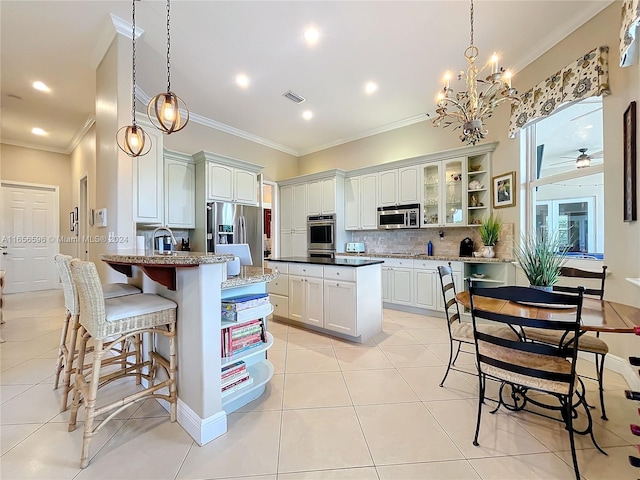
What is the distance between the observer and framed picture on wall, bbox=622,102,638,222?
6.64 ft

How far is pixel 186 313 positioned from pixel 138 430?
2.56 feet

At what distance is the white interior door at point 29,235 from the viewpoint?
533cm

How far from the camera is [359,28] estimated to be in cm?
263

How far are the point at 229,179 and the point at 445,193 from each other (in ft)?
11.6

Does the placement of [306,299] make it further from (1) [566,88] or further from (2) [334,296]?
(1) [566,88]

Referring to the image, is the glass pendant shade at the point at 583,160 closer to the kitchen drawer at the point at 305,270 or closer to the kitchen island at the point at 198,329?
the kitchen drawer at the point at 305,270

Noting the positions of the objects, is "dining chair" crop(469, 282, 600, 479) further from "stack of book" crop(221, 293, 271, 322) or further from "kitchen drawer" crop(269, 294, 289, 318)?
"kitchen drawer" crop(269, 294, 289, 318)

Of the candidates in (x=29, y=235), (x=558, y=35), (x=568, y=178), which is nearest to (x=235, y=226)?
(x=568, y=178)

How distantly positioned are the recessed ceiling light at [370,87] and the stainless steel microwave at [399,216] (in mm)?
1847

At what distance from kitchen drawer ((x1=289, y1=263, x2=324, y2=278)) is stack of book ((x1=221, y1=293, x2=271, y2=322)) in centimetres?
138

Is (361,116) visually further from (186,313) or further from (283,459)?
(283,459)

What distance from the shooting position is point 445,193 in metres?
4.13

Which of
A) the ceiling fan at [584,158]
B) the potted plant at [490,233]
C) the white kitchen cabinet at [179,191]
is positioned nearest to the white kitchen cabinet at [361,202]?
the potted plant at [490,233]

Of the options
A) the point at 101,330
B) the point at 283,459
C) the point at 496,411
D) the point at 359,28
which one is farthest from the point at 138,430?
the point at 359,28
